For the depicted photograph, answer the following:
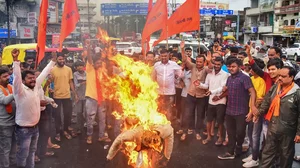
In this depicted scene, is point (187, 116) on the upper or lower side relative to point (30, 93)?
lower

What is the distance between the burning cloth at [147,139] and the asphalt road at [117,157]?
791 mm

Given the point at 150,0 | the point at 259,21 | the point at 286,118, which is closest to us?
the point at 286,118

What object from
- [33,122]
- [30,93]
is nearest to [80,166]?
[33,122]

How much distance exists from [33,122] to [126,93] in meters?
1.45

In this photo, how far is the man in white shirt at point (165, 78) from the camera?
6832 mm

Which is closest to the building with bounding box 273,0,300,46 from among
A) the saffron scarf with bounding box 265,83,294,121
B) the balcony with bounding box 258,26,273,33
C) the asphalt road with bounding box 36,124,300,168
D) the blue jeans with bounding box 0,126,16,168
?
the balcony with bounding box 258,26,273,33

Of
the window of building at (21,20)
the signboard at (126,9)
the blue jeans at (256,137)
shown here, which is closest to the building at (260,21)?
the signboard at (126,9)

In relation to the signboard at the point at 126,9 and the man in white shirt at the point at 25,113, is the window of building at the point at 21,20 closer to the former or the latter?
the signboard at the point at 126,9

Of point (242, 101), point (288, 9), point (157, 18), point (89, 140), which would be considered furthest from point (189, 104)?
point (288, 9)

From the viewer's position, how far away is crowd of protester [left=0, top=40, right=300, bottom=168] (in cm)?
445

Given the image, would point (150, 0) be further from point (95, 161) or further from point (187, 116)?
point (95, 161)

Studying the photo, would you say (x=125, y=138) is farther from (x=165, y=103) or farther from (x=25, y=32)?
(x=25, y=32)

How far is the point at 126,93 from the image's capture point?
449 cm

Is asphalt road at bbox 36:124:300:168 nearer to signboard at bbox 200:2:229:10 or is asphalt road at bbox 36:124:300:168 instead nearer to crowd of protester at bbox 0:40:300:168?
crowd of protester at bbox 0:40:300:168
